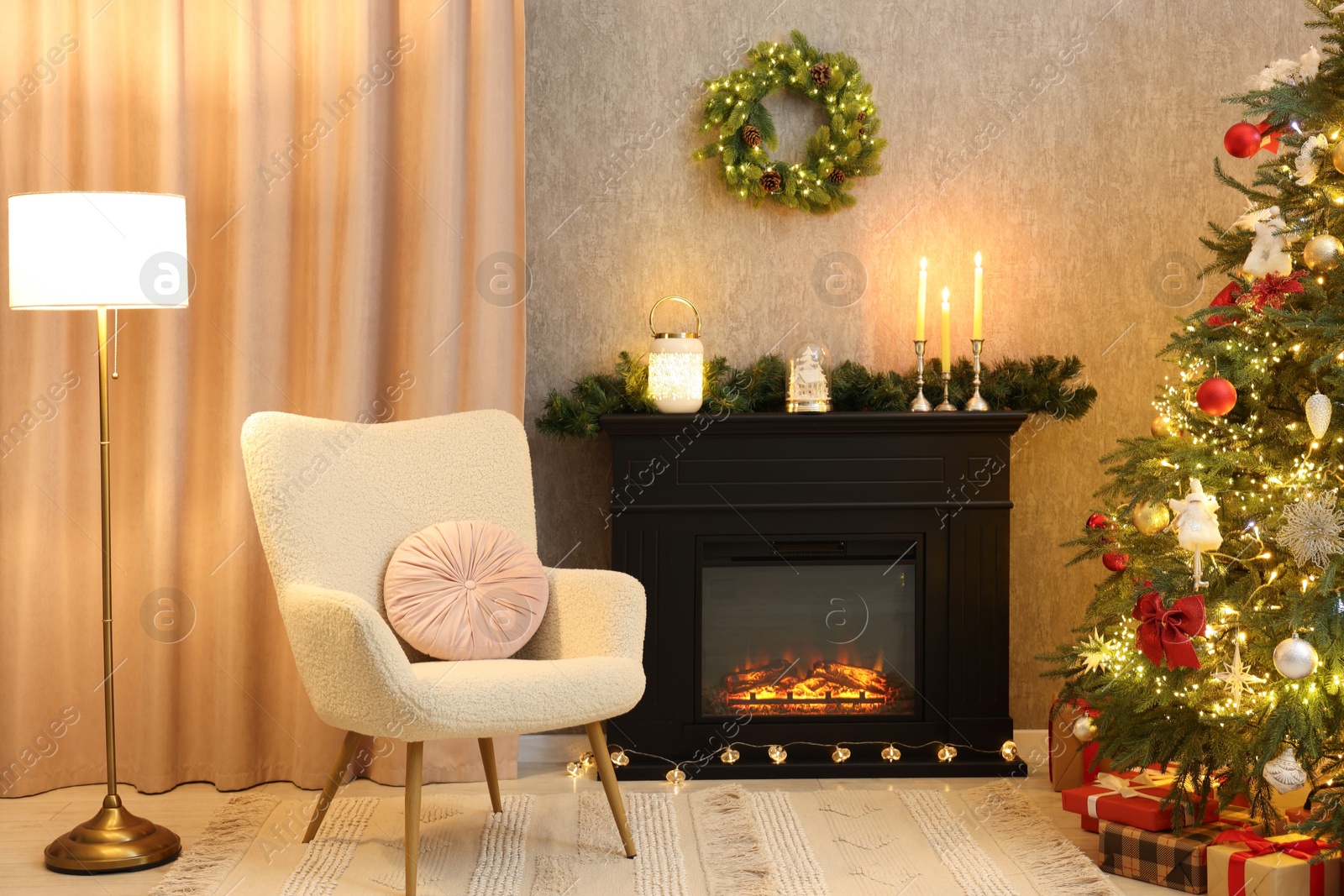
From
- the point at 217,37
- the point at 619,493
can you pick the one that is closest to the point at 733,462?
the point at 619,493

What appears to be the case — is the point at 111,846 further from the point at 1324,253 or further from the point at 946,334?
the point at 1324,253

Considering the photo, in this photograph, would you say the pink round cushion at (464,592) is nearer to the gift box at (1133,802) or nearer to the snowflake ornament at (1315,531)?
the gift box at (1133,802)

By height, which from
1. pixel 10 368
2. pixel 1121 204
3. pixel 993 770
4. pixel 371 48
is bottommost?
pixel 993 770

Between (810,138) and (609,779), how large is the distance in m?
1.89

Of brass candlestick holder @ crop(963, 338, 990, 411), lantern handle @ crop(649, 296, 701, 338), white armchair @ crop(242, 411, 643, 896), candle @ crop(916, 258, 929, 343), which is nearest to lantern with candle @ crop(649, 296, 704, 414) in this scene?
lantern handle @ crop(649, 296, 701, 338)

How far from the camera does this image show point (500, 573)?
2.62 meters

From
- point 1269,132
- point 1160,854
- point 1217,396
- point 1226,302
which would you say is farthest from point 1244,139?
point 1160,854

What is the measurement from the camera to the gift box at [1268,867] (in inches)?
85.0

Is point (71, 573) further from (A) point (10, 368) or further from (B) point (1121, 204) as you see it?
(B) point (1121, 204)

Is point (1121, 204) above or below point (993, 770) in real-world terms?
above

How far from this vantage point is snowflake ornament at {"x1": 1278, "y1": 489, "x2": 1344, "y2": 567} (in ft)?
6.97

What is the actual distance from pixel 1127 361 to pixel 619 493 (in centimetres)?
157

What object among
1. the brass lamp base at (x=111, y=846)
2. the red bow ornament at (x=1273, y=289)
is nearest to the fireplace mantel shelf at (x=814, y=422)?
the red bow ornament at (x=1273, y=289)

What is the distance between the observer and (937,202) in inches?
133
